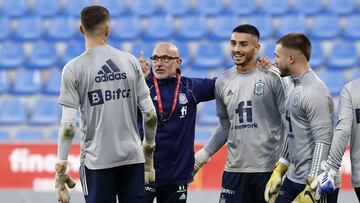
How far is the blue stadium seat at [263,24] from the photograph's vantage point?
47.3 feet

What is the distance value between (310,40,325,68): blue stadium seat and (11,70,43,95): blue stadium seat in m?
4.43

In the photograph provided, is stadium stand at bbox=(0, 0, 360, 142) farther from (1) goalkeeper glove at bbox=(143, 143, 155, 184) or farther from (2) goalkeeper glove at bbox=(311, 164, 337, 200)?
(2) goalkeeper glove at bbox=(311, 164, 337, 200)

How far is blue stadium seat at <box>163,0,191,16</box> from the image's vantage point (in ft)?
48.9

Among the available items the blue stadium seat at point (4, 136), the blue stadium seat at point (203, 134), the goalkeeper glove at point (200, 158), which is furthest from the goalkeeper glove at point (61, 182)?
the blue stadium seat at point (4, 136)

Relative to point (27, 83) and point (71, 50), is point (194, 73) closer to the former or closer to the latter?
point (71, 50)

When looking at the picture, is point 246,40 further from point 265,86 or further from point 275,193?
point 275,193

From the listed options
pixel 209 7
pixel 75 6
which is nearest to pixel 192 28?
pixel 209 7

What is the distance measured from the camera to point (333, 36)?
1452 cm

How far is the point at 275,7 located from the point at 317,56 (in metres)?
1.27

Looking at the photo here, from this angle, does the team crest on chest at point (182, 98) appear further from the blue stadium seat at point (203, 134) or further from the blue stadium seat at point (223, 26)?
the blue stadium seat at point (223, 26)

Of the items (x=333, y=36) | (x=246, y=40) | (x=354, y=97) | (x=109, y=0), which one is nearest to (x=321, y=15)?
(x=333, y=36)

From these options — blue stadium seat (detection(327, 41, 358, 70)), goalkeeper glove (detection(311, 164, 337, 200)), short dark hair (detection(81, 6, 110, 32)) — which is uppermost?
blue stadium seat (detection(327, 41, 358, 70))

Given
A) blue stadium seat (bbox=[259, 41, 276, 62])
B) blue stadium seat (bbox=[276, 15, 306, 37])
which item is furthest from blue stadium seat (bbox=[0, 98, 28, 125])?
blue stadium seat (bbox=[276, 15, 306, 37])

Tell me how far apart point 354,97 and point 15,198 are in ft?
17.8
